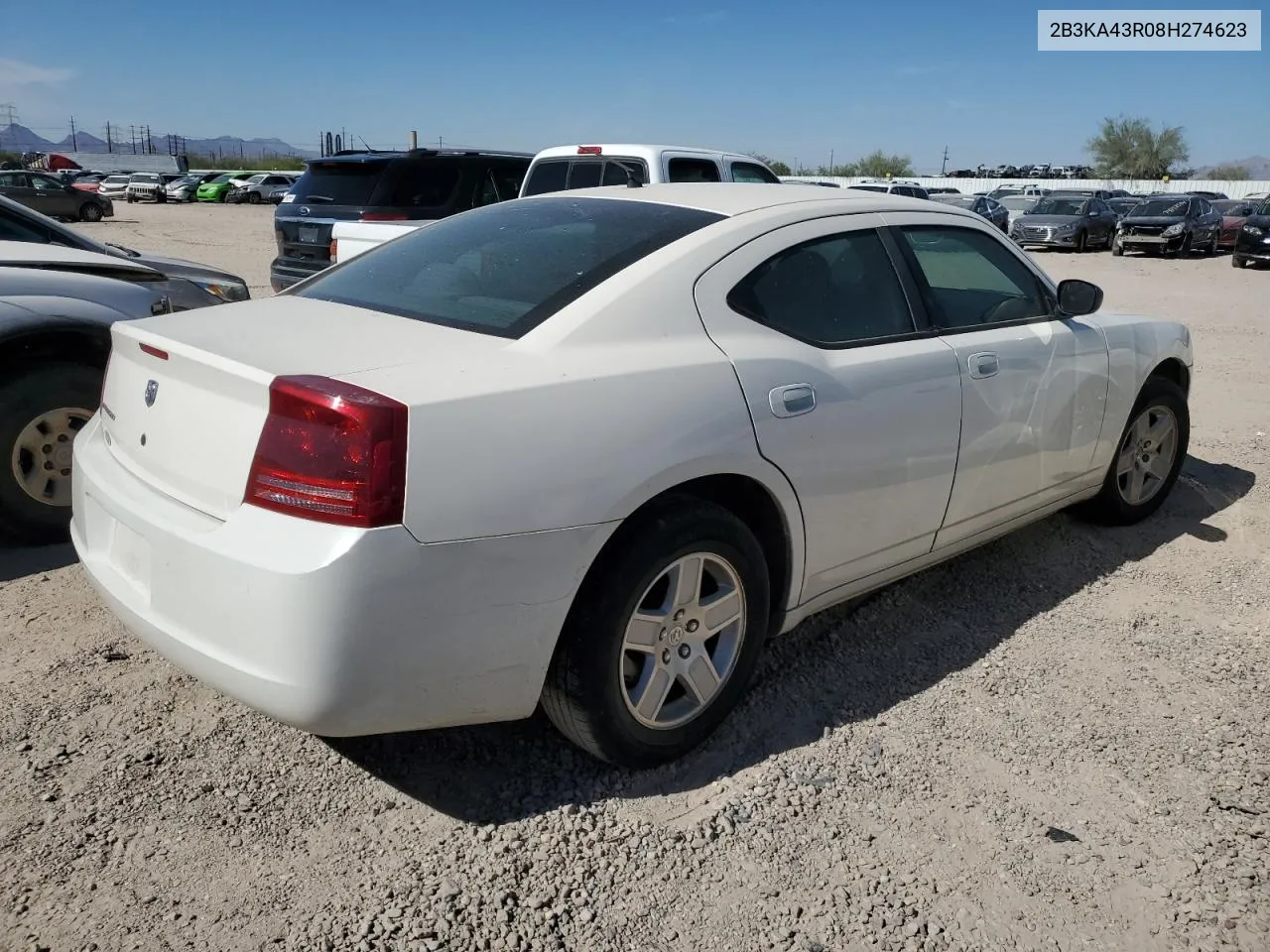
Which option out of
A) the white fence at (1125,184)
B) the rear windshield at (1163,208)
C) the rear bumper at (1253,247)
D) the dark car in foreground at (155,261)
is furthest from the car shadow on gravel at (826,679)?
the white fence at (1125,184)

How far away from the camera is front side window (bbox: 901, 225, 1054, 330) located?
3672 mm

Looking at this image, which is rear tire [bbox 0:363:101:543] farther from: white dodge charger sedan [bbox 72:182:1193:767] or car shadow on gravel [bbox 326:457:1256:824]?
car shadow on gravel [bbox 326:457:1256:824]

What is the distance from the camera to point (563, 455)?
7.91 feet

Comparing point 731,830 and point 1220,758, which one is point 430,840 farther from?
point 1220,758

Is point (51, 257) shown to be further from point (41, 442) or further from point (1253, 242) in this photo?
point (1253, 242)

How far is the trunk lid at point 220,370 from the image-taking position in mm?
2377

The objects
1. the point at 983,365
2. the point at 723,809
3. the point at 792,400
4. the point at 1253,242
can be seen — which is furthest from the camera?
the point at 1253,242

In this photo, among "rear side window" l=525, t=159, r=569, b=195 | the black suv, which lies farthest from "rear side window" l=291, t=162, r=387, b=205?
"rear side window" l=525, t=159, r=569, b=195

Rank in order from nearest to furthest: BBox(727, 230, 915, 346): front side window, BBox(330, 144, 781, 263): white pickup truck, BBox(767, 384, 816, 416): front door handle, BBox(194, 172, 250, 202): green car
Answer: BBox(767, 384, 816, 416): front door handle < BBox(727, 230, 915, 346): front side window < BBox(330, 144, 781, 263): white pickup truck < BBox(194, 172, 250, 202): green car

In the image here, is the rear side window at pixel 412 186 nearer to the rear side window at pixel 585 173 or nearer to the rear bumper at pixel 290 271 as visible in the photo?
the rear bumper at pixel 290 271

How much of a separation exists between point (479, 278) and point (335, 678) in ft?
4.40

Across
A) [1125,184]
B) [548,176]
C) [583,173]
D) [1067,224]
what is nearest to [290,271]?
[548,176]

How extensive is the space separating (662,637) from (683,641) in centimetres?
9

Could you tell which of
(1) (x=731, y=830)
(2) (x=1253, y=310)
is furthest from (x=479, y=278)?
(2) (x=1253, y=310)
